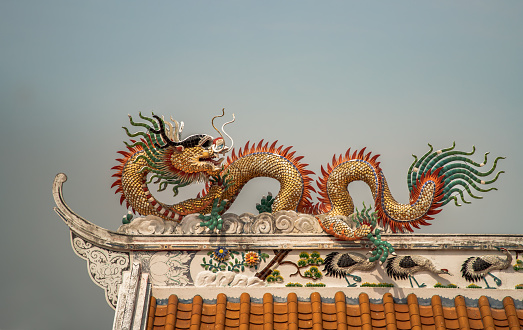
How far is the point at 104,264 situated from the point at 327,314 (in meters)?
3.09

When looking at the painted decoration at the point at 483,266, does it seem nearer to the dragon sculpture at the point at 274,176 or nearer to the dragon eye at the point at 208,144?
the dragon sculpture at the point at 274,176

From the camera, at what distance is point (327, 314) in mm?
10703

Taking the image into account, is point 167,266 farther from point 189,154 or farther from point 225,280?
point 189,154

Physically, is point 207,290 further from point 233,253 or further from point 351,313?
point 351,313

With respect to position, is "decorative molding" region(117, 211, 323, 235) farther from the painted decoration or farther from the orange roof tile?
the painted decoration

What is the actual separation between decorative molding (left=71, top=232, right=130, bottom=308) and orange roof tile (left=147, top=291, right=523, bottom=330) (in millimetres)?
1222

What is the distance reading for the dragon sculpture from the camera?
39.4 feet

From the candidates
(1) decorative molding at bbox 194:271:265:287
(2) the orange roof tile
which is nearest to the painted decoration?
(2) the orange roof tile

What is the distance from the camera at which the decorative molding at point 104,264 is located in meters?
11.7

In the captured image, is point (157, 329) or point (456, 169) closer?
point (157, 329)

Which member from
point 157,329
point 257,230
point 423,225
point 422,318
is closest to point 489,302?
point 422,318

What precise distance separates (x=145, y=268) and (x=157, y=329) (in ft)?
5.01

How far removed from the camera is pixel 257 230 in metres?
11.8

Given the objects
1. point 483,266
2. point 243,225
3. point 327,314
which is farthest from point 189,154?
point 483,266
